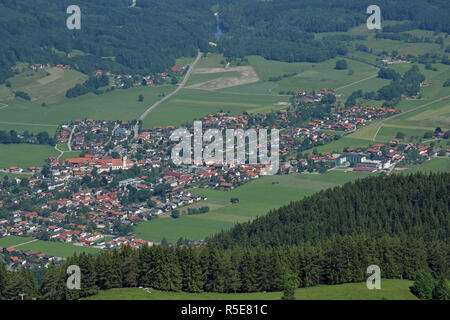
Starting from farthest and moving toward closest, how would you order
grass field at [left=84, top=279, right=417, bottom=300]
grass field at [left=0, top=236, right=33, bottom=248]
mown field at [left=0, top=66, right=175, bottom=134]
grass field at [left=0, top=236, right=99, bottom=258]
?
mown field at [left=0, top=66, right=175, bottom=134] < grass field at [left=0, top=236, right=33, bottom=248] < grass field at [left=0, top=236, right=99, bottom=258] < grass field at [left=84, top=279, right=417, bottom=300]

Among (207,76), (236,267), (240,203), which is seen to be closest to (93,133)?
(207,76)

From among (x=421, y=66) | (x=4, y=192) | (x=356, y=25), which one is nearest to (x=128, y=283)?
(x=4, y=192)

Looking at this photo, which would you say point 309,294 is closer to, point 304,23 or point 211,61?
point 211,61

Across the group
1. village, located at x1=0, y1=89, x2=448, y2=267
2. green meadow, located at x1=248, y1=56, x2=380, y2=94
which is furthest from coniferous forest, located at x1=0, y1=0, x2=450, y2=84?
village, located at x1=0, y1=89, x2=448, y2=267

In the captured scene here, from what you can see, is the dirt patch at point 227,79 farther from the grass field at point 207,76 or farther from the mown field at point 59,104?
the mown field at point 59,104

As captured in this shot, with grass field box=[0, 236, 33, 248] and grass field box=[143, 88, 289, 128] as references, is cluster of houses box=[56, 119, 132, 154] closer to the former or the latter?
grass field box=[143, 88, 289, 128]

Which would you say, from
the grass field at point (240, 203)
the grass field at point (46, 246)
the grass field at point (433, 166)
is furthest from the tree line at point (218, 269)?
the grass field at point (433, 166)
